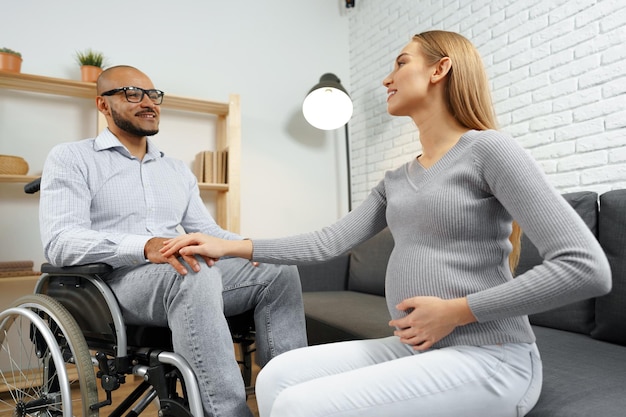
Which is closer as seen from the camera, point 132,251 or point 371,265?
point 132,251

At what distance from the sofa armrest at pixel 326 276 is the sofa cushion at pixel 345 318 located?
265 millimetres

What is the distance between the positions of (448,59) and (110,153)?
1.21 m

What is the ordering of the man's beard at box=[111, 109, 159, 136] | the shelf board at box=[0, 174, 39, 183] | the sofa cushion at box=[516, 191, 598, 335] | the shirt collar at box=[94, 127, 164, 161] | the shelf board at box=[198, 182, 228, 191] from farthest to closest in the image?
the shelf board at box=[198, 182, 228, 191]
the shelf board at box=[0, 174, 39, 183]
the man's beard at box=[111, 109, 159, 136]
the shirt collar at box=[94, 127, 164, 161]
the sofa cushion at box=[516, 191, 598, 335]

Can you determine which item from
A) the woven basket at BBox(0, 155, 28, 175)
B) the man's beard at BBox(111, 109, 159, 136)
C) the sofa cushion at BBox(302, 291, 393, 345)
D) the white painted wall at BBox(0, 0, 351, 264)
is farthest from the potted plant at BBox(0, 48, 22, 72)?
the sofa cushion at BBox(302, 291, 393, 345)

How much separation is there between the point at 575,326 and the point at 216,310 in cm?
120

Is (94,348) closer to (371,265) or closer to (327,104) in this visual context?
(371,265)

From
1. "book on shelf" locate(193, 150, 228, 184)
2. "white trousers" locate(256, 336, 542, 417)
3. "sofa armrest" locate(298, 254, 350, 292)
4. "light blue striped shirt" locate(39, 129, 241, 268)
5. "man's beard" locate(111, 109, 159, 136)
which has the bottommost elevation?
"white trousers" locate(256, 336, 542, 417)

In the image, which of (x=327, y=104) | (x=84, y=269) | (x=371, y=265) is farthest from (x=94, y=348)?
(x=327, y=104)

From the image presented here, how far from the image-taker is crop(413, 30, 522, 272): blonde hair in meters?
1.07

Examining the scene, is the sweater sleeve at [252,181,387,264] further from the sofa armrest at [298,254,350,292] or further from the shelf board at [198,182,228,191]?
the shelf board at [198,182,228,191]

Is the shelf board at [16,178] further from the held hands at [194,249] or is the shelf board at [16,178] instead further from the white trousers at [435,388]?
the white trousers at [435,388]

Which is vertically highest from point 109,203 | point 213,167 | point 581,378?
point 213,167

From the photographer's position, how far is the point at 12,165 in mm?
2559

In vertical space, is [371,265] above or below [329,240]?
below
